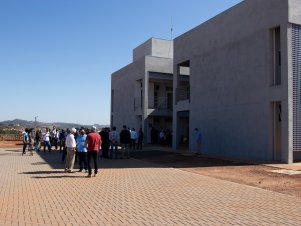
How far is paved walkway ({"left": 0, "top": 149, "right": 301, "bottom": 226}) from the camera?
7.59 meters

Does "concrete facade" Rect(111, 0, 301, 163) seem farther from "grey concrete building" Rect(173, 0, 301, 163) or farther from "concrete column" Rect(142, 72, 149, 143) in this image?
"concrete column" Rect(142, 72, 149, 143)

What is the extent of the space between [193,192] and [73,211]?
12.0 feet

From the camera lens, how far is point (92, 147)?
14.1 m

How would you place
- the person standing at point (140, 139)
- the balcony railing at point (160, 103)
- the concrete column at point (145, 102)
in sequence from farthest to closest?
1. the balcony railing at point (160, 103)
2. the concrete column at point (145, 102)
3. the person standing at point (140, 139)

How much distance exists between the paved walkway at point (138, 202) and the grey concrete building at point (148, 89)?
21.8m

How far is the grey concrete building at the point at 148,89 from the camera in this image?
116 feet

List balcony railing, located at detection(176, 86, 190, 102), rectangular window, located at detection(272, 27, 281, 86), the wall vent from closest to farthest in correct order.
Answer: the wall vent
rectangular window, located at detection(272, 27, 281, 86)
balcony railing, located at detection(176, 86, 190, 102)

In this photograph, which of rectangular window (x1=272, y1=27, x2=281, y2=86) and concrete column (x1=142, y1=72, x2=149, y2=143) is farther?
concrete column (x1=142, y1=72, x2=149, y2=143)

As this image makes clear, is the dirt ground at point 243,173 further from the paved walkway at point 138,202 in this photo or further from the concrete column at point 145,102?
the concrete column at point 145,102

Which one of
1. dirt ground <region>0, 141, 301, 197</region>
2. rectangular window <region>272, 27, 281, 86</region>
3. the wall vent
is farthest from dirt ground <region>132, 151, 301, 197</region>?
rectangular window <region>272, 27, 281, 86</region>

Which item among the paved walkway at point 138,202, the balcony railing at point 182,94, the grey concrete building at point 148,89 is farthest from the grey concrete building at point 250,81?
the grey concrete building at point 148,89

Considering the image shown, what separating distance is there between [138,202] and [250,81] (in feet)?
41.1

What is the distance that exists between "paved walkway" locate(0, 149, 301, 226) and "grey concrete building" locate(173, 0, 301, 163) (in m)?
6.32

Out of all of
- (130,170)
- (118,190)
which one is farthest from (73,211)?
(130,170)
